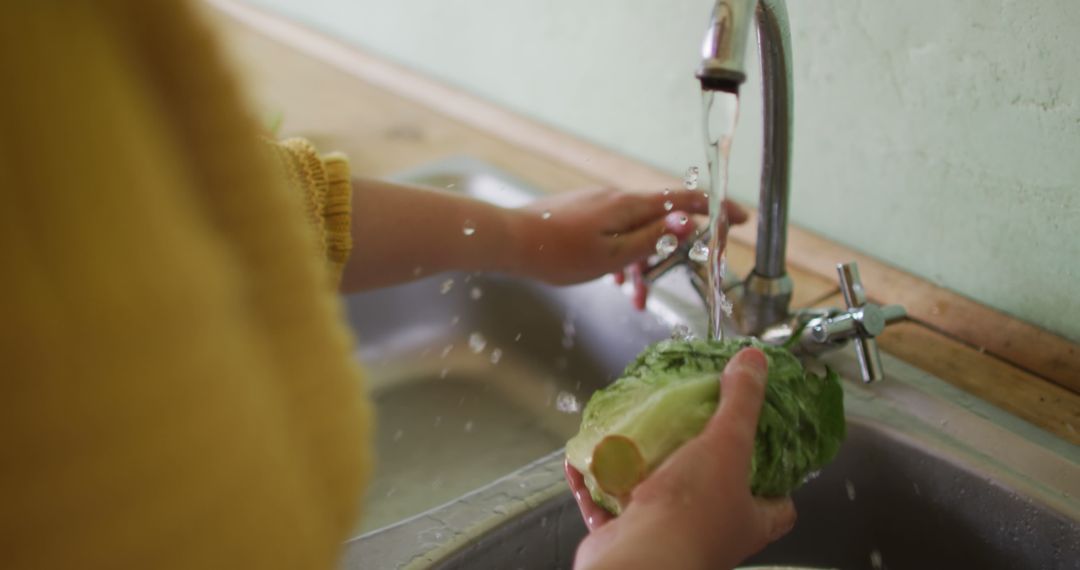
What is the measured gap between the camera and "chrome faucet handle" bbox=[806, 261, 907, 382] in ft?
2.69

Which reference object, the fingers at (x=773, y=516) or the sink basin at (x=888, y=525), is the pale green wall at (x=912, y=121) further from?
the fingers at (x=773, y=516)

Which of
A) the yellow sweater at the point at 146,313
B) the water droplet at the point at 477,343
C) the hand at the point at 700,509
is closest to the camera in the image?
the yellow sweater at the point at 146,313

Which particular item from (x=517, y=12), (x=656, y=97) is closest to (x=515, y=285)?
(x=656, y=97)

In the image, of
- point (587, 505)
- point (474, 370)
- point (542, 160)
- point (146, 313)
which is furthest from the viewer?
point (542, 160)

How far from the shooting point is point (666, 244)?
998 mm

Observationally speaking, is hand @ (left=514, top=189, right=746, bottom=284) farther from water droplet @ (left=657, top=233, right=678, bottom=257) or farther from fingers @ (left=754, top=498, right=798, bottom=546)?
fingers @ (left=754, top=498, right=798, bottom=546)

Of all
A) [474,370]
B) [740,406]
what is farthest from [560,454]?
[474,370]

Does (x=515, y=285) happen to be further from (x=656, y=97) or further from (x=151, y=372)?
(x=151, y=372)

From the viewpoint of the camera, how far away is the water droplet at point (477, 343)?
1.27 metres

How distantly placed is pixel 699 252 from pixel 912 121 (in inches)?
9.9

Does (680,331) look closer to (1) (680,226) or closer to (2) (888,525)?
(1) (680,226)

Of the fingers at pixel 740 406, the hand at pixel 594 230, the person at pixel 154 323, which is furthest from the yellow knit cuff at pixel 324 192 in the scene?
the person at pixel 154 323

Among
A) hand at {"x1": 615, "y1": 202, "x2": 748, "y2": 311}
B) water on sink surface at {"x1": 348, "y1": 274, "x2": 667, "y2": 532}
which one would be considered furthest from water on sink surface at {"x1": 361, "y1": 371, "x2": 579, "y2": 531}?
hand at {"x1": 615, "y1": 202, "x2": 748, "y2": 311}

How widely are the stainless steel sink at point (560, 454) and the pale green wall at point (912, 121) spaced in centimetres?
15
